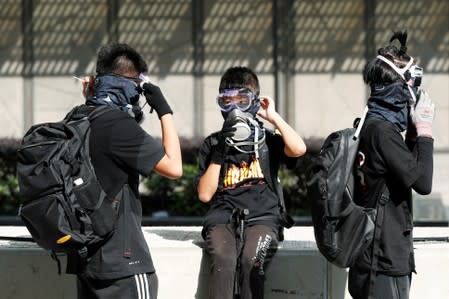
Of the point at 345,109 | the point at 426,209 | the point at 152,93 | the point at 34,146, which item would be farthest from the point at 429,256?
the point at 345,109

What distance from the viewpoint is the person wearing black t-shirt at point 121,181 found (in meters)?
3.91

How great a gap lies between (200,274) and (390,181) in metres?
1.24

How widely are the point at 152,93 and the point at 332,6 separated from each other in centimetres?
767

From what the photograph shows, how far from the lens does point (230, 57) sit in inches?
458

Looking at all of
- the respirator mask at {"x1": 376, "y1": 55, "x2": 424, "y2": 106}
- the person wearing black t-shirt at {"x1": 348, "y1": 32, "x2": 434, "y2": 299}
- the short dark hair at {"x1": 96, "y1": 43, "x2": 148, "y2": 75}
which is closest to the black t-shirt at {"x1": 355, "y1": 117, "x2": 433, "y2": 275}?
the person wearing black t-shirt at {"x1": 348, "y1": 32, "x2": 434, "y2": 299}

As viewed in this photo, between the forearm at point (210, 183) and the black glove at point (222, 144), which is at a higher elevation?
the black glove at point (222, 144)

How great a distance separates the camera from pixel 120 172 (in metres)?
3.96

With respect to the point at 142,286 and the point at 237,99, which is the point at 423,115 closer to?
the point at 237,99

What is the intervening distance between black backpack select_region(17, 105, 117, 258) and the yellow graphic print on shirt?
1199mm

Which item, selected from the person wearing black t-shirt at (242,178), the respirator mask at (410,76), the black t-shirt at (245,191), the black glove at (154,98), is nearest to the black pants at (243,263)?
the person wearing black t-shirt at (242,178)

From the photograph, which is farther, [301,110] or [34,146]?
[301,110]

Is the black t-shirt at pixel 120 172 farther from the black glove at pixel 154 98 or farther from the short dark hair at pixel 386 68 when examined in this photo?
the short dark hair at pixel 386 68

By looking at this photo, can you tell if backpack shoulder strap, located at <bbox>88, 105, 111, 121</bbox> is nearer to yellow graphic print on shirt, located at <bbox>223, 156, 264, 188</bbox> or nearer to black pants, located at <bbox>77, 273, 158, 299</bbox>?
black pants, located at <bbox>77, 273, 158, 299</bbox>

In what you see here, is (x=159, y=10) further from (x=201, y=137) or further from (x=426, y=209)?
(x=426, y=209)
